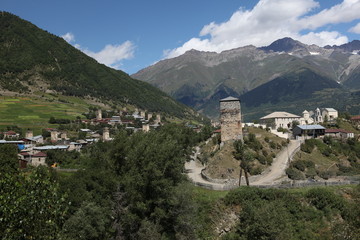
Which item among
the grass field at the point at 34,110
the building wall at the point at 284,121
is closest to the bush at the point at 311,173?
the building wall at the point at 284,121

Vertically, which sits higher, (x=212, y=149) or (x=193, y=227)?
(x=212, y=149)

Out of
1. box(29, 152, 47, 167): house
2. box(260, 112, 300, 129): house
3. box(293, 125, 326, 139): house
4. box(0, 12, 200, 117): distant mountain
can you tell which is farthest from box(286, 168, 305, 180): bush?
box(0, 12, 200, 117): distant mountain

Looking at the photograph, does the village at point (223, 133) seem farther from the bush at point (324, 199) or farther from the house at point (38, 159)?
the bush at point (324, 199)

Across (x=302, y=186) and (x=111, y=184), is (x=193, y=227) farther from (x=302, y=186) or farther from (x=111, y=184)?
(x=302, y=186)

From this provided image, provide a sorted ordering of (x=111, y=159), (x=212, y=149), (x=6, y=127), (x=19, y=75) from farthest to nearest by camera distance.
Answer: (x=19, y=75) → (x=6, y=127) → (x=212, y=149) → (x=111, y=159)

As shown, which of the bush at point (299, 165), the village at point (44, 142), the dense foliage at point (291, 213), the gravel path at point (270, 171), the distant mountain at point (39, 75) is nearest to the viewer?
the dense foliage at point (291, 213)

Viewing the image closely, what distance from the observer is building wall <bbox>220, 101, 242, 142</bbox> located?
171 feet

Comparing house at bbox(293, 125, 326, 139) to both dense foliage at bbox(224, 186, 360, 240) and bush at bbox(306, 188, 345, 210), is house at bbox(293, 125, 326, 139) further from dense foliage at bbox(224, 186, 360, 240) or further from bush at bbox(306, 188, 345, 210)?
bush at bbox(306, 188, 345, 210)

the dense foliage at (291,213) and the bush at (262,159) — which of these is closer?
the dense foliage at (291,213)

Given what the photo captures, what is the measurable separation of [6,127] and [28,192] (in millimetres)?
90206

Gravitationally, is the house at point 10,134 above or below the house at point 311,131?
above

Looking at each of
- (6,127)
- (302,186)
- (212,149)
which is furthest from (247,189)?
(6,127)

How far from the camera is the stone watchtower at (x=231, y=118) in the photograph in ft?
171

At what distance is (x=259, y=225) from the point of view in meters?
24.2
